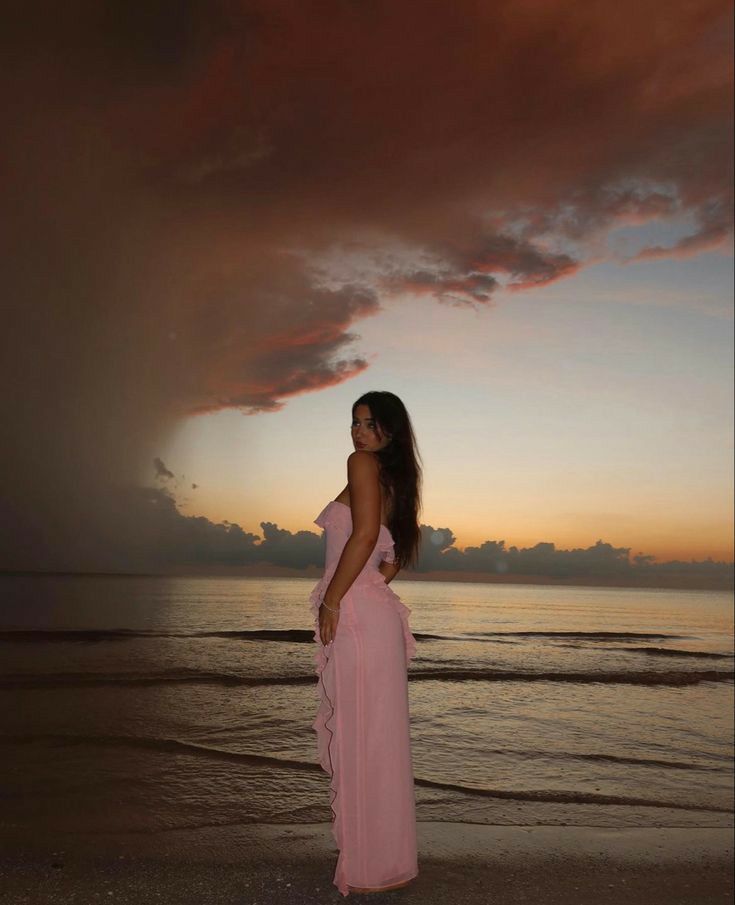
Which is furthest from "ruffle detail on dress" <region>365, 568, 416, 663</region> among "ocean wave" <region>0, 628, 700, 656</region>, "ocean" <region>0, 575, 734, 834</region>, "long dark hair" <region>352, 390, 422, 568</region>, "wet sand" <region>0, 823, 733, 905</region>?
"ocean wave" <region>0, 628, 700, 656</region>

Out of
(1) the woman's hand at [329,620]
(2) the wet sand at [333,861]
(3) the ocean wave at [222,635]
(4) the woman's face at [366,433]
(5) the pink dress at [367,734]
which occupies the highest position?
(4) the woman's face at [366,433]

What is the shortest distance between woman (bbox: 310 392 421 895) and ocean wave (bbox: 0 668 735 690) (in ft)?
29.3

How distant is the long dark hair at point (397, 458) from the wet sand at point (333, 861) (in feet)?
5.64

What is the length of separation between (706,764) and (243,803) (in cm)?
474

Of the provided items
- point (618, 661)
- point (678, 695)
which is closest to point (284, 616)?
A: point (618, 661)

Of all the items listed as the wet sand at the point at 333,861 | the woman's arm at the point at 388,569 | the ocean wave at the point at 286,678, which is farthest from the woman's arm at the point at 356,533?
the ocean wave at the point at 286,678

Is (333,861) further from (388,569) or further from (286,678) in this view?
(286,678)

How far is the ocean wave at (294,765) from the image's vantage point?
5.53 meters

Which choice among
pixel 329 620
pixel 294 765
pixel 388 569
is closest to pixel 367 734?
pixel 329 620

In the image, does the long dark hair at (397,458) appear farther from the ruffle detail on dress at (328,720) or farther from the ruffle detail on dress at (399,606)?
the ruffle detail on dress at (328,720)

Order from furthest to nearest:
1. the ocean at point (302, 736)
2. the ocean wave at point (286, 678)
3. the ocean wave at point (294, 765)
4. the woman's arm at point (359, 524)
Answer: the ocean wave at point (286, 678) < the ocean wave at point (294, 765) < the ocean at point (302, 736) < the woman's arm at point (359, 524)

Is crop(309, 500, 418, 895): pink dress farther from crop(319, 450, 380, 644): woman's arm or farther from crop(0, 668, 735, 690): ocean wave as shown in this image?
crop(0, 668, 735, 690): ocean wave

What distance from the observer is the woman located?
3207 mm

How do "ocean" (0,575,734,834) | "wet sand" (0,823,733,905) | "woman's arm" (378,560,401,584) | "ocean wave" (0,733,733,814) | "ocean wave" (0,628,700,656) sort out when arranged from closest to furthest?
1. "wet sand" (0,823,733,905)
2. "woman's arm" (378,560,401,584)
3. "ocean" (0,575,734,834)
4. "ocean wave" (0,733,733,814)
5. "ocean wave" (0,628,700,656)
